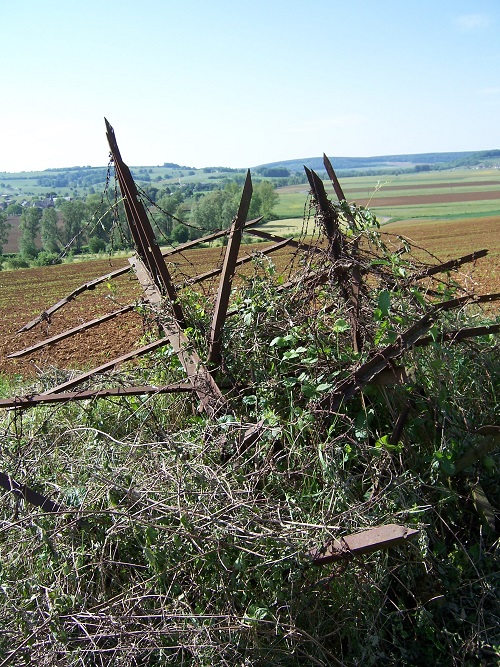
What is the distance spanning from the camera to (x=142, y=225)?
4.73m

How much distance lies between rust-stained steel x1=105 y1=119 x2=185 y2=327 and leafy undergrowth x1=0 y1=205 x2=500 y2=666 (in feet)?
2.51

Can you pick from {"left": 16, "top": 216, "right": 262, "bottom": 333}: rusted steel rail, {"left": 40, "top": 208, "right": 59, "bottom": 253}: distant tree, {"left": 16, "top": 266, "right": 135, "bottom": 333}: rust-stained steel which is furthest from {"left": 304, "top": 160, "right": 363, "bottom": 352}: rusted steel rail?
{"left": 40, "top": 208, "right": 59, "bottom": 253}: distant tree

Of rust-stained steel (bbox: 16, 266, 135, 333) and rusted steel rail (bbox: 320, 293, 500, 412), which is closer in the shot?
rusted steel rail (bbox: 320, 293, 500, 412)

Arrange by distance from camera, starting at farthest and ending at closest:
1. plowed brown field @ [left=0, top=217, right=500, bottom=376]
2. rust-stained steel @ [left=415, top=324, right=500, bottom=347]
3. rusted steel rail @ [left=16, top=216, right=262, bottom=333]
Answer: plowed brown field @ [left=0, top=217, right=500, bottom=376] < rusted steel rail @ [left=16, top=216, right=262, bottom=333] < rust-stained steel @ [left=415, top=324, right=500, bottom=347]

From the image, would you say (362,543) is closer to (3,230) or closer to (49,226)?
(49,226)

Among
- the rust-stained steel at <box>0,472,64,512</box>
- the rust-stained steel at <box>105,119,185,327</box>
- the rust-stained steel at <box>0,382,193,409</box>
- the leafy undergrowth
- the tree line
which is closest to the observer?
the leafy undergrowth

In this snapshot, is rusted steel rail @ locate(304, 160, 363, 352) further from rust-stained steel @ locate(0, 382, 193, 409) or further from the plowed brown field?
rust-stained steel @ locate(0, 382, 193, 409)

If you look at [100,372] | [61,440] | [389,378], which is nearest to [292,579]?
[389,378]

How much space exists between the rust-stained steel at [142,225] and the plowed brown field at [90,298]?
32 cm

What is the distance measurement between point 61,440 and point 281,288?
6.84ft

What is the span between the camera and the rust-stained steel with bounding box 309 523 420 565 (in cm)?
277

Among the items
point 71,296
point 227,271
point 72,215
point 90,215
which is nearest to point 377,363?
point 227,271

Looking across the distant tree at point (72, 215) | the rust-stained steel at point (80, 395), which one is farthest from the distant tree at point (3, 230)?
the rust-stained steel at point (80, 395)

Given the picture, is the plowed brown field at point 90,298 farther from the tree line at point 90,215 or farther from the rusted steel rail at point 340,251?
the tree line at point 90,215
